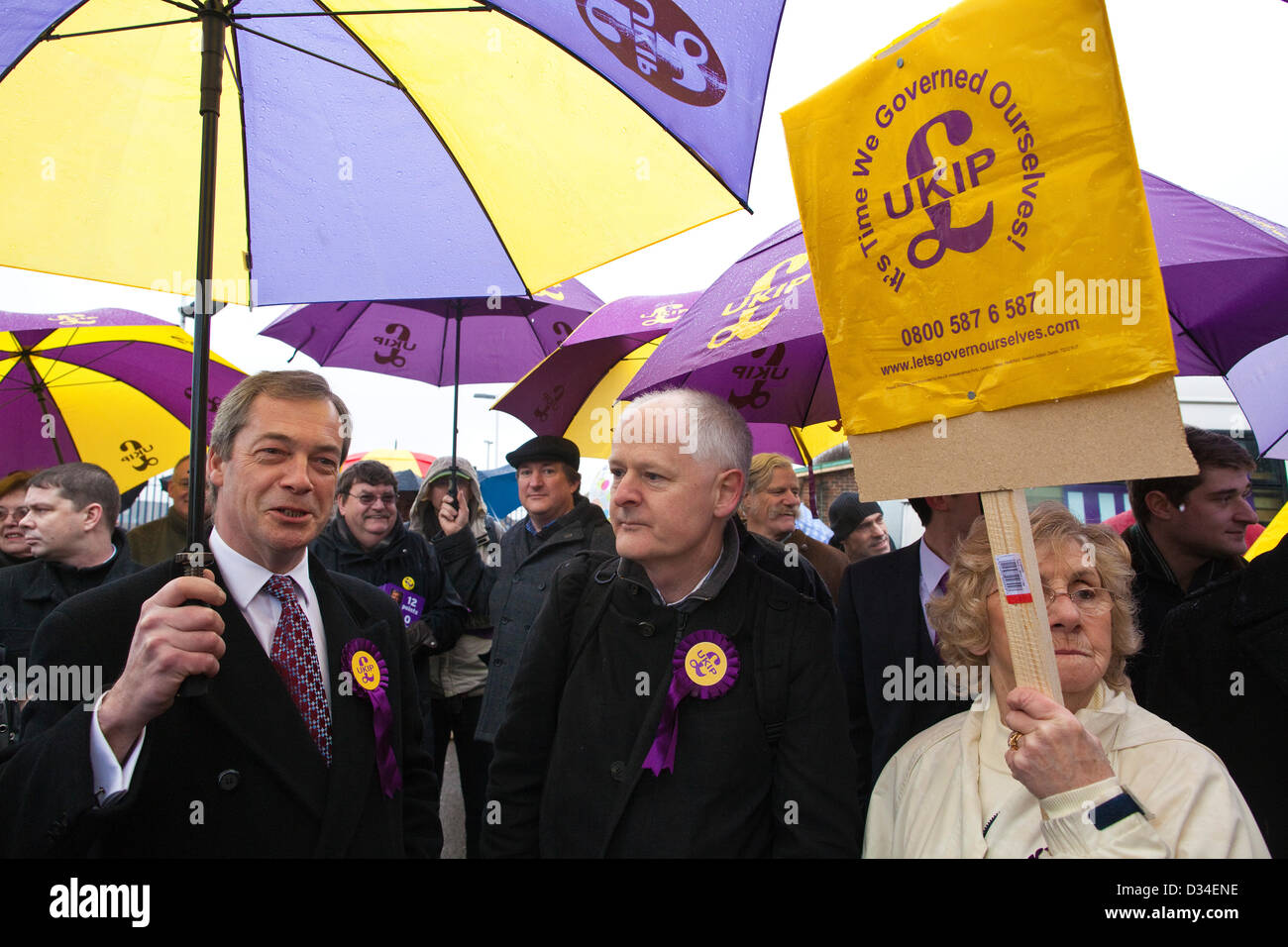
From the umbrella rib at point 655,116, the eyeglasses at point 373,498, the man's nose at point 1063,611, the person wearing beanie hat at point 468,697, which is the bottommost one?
the person wearing beanie hat at point 468,697

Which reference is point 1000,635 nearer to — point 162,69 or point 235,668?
point 235,668

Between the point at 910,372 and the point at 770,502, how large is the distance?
9.11ft

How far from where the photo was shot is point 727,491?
2.30m

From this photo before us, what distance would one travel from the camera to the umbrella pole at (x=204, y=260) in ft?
5.86

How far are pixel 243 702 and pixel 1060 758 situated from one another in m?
1.59

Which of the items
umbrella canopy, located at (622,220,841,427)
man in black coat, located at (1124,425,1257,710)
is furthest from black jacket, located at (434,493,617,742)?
man in black coat, located at (1124,425,1257,710)

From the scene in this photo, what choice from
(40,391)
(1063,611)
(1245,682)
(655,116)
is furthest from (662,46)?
(40,391)

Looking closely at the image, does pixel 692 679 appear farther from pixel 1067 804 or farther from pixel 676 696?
pixel 1067 804

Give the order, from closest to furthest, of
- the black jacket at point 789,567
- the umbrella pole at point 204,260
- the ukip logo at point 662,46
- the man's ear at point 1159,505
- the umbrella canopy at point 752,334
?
the umbrella pole at point 204,260, the ukip logo at point 662,46, the umbrella canopy at point 752,334, the black jacket at point 789,567, the man's ear at point 1159,505

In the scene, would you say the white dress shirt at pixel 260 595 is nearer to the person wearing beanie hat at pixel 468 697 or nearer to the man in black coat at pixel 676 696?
the man in black coat at pixel 676 696

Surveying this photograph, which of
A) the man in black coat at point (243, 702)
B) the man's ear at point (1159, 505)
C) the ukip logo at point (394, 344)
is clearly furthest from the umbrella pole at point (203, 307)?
the ukip logo at point (394, 344)

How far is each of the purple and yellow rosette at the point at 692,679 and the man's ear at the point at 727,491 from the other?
0.33 meters

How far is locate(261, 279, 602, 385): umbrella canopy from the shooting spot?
Answer: 19.9ft

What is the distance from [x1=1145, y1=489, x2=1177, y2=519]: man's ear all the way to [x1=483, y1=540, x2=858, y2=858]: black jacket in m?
2.09
